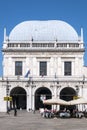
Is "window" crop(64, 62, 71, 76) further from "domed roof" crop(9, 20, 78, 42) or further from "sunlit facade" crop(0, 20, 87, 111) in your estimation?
"domed roof" crop(9, 20, 78, 42)

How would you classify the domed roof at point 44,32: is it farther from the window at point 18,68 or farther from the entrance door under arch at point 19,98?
the entrance door under arch at point 19,98

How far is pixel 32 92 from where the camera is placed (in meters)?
82.1

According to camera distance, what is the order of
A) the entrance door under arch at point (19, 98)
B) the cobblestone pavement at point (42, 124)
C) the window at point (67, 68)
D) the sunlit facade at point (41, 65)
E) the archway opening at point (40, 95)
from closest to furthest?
the cobblestone pavement at point (42, 124) → the sunlit facade at point (41, 65) → the window at point (67, 68) → the archway opening at point (40, 95) → the entrance door under arch at point (19, 98)

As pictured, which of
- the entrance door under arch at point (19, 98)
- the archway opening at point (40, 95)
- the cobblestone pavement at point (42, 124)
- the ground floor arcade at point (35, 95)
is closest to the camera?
the cobblestone pavement at point (42, 124)

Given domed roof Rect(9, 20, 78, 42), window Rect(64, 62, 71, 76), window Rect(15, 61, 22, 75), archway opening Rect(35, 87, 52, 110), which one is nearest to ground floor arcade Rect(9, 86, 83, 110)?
archway opening Rect(35, 87, 52, 110)

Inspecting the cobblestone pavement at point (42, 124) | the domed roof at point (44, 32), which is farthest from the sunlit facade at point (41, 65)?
the cobblestone pavement at point (42, 124)

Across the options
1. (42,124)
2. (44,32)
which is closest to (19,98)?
(44,32)

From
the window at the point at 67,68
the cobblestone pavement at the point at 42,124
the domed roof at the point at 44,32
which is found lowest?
the cobblestone pavement at the point at 42,124

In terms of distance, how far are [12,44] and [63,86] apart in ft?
46.7

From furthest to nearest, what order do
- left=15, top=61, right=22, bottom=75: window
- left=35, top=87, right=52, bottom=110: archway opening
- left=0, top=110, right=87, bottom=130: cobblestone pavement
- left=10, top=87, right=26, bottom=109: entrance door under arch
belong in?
left=10, top=87, right=26, bottom=109: entrance door under arch < left=35, top=87, right=52, bottom=110: archway opening < left=15, top=61, right=22, bottom=75: window < left=0, top=110, right=87, bottom=130: cobblestone pavement

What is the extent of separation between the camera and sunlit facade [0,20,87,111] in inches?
3241

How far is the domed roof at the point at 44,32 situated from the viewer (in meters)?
89.2

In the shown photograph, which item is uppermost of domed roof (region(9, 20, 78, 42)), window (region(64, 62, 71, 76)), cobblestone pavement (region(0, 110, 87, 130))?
domed roof (region(9, 20, 78, 42))

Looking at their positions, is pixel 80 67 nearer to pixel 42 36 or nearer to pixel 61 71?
pixel 61 71
